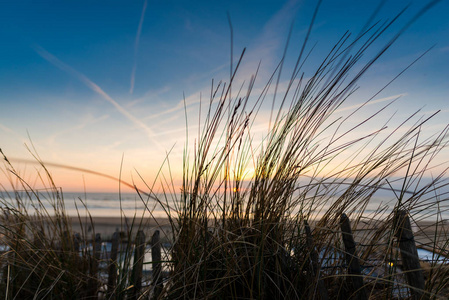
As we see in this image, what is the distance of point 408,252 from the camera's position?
1522 millimetres

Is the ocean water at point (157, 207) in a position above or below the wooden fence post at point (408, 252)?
above

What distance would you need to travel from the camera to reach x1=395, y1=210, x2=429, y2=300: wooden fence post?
4.88 feet

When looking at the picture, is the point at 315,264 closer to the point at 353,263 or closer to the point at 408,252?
the point at 353,263

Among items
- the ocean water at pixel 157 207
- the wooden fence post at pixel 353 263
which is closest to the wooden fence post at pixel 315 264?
the wooden fence post at pixel 353 263

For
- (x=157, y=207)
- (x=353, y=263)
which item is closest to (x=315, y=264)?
(x=353, y=263)

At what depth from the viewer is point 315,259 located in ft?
5.02

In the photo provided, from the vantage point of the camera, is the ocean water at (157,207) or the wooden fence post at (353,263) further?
the ocean water at (157,207)

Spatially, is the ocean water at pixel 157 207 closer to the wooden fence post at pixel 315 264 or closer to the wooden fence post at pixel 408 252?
the wooden fence post at pixel 408 252

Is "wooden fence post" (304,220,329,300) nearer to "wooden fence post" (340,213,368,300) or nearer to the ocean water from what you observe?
"wooden fence post" (340,213,368,300)

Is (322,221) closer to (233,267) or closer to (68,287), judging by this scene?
(233,267)

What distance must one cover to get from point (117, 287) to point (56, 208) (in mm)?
1025

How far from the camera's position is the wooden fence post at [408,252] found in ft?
4.88

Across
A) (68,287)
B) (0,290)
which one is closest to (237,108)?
(68,287)

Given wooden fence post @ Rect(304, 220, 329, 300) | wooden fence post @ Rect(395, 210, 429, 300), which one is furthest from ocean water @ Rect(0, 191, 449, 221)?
wooden fence post @ Rect(304, 220, 329, 300)
